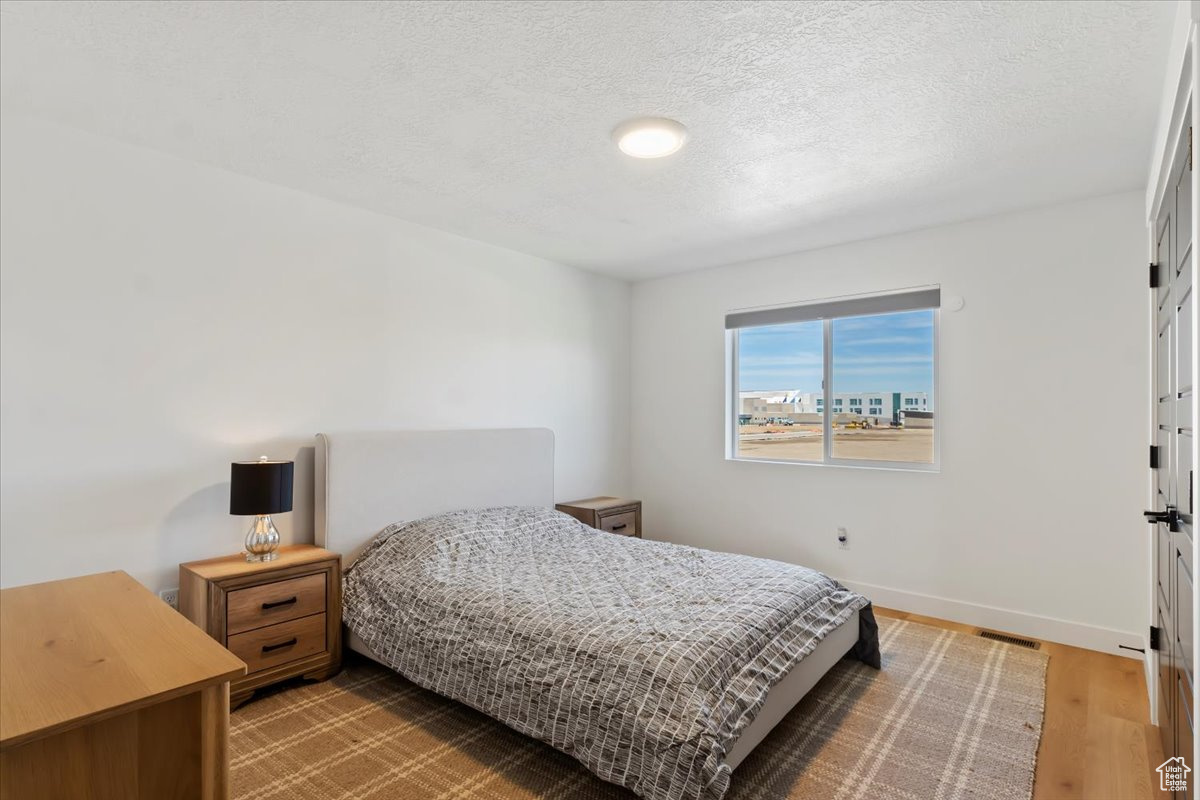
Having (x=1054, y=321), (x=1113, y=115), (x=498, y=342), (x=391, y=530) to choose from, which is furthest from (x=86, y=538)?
(x=1054, y=321)

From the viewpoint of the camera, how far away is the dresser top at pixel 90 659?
1.01 meters

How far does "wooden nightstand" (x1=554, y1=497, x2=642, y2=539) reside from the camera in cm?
428

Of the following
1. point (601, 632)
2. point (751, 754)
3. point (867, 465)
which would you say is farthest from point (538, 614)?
point (867, 465)

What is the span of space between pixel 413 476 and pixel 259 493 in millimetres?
867

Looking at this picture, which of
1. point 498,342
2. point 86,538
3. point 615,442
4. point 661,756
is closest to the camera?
point 661,756

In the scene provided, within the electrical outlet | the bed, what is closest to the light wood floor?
the bed

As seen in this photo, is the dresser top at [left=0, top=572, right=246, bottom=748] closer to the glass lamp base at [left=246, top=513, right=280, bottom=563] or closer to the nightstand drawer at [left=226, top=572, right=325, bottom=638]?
the nightstand drawer at [left=226, top=572, right=325, bottom=638]

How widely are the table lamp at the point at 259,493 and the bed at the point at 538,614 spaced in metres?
0.31

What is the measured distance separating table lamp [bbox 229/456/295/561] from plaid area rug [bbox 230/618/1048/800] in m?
0.68

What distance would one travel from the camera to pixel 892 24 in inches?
69.8

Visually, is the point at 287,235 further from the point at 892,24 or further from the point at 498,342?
the point at 892,24

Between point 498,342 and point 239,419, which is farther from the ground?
point 498,342

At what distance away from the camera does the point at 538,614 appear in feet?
7.51

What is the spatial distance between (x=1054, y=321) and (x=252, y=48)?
3935 millimetres
